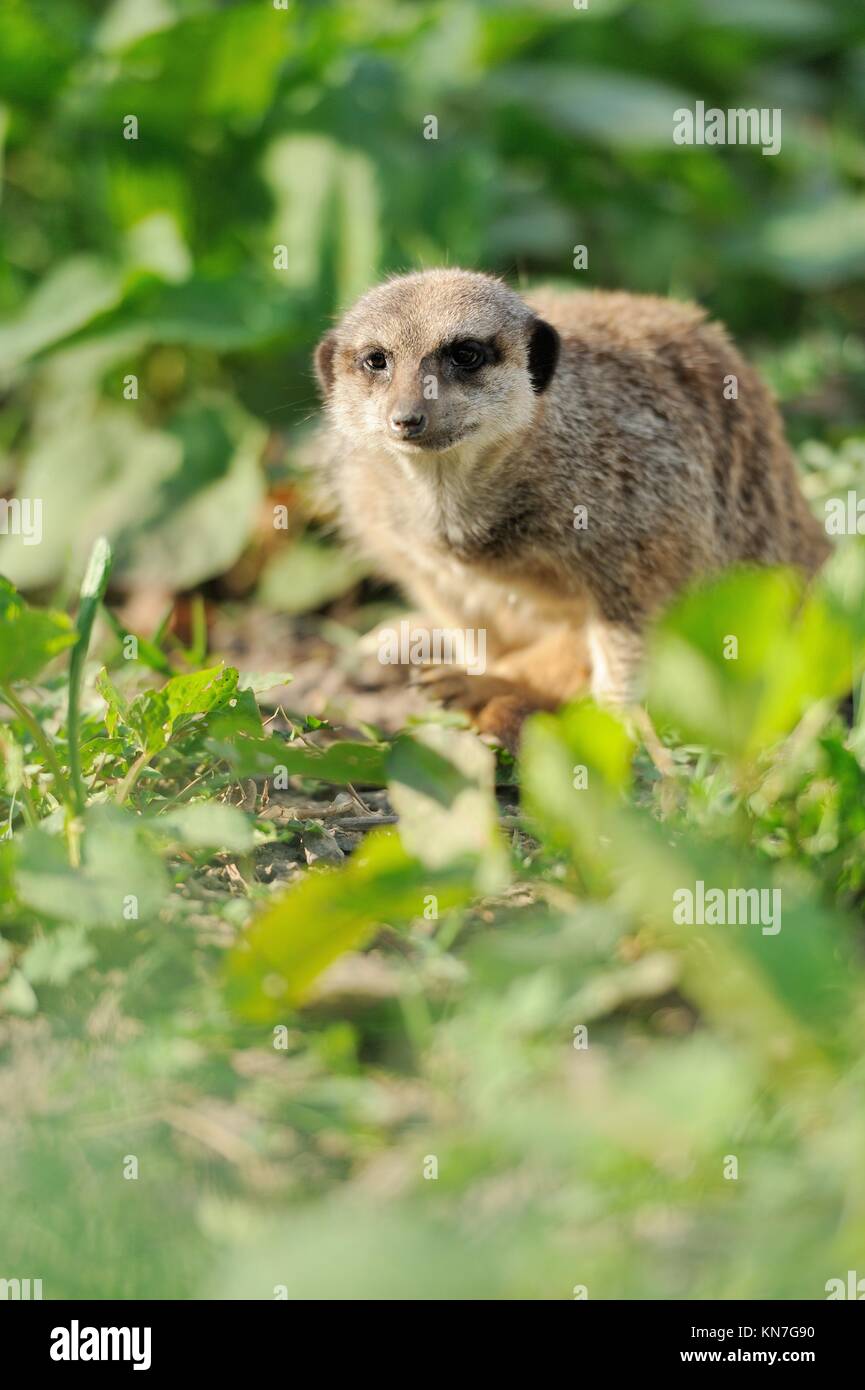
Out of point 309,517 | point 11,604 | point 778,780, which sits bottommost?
point 778,780

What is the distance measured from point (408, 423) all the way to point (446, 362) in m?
0.25

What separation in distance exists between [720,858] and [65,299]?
3777 millimetres

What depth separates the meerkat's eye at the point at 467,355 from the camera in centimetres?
374

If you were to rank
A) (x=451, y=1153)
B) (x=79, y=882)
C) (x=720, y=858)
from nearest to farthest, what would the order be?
(x=451, y=1153)
(x=720, y=858)
(x=79, y=882)

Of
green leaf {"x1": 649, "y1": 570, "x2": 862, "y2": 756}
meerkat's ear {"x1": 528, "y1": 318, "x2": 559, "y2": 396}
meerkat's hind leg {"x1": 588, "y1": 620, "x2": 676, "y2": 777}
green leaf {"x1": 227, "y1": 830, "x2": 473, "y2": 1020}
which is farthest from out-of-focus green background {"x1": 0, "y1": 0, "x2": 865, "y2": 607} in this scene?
green leaf {"x1": 649, "y1": 570, "x2": 862, "y2": 756}

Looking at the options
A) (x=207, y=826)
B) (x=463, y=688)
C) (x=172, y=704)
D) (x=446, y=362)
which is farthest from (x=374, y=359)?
(x=207, y=826)

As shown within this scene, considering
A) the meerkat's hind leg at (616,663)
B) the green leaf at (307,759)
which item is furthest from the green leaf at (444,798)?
the meerkat's hind leg at (616,663)

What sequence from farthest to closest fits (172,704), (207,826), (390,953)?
(172,704)
(390,953)
(207,826)

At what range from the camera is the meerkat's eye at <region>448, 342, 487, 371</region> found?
12.3 ft

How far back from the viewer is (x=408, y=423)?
3.59m

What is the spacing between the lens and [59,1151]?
7.59 ft

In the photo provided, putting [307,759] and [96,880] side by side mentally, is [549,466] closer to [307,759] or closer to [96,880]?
[307,759]

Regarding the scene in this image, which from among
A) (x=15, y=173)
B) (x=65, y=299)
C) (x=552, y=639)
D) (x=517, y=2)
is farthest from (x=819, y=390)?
(x=15, y=173)

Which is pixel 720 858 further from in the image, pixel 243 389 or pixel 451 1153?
pixel 243 389
